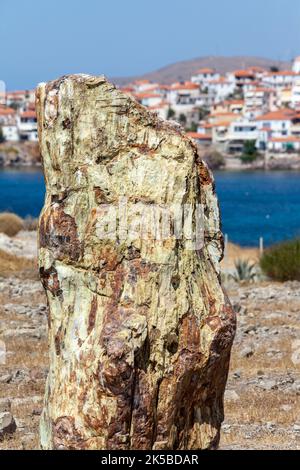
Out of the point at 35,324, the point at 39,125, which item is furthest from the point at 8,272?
the point at 39,125

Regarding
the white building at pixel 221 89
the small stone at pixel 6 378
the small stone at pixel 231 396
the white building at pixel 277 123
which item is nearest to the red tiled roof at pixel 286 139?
the white building at pixel 277 123

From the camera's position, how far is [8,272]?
66.0 feet

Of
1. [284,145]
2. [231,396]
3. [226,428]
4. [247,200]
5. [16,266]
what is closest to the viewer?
[226,428]

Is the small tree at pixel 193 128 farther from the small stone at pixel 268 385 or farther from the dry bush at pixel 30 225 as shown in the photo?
the small stone at pixel 268 385

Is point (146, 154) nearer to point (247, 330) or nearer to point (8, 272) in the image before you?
point (247, 330)

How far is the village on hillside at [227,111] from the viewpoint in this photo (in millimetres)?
121125

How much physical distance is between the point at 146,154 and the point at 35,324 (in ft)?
26.9

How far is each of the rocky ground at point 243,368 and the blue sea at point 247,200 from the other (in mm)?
20059

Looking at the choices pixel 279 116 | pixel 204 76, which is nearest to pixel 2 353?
pixel 279 116

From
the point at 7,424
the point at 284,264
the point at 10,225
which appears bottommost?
the point at 10,225

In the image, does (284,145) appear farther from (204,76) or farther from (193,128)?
(204,76)

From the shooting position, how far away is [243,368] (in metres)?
11.4

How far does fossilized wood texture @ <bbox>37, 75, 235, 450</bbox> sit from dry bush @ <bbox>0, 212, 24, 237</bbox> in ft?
79.2

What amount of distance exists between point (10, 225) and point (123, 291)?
25.3m
